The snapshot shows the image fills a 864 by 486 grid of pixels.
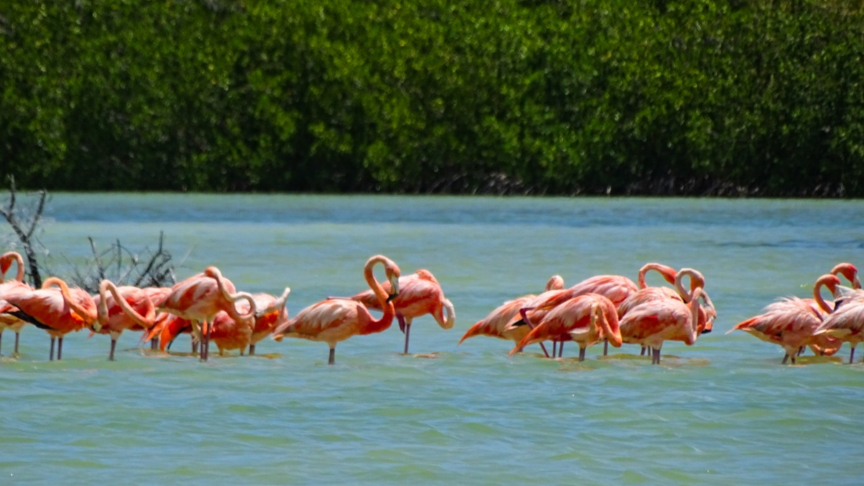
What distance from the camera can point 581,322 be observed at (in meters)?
9.97

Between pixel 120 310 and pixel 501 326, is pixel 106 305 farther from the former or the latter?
pixel 501 326

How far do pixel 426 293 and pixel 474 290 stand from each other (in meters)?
5.27

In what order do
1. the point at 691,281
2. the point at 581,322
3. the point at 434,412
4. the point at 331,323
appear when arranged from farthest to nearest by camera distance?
the point at 691,281 < the point at 331,323 < the point at 581,322 < the point at 434,412

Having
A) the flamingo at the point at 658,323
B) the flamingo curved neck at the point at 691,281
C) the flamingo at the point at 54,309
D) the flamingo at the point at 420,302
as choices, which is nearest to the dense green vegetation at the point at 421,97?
the flamingo curved neck at the point at 691,281

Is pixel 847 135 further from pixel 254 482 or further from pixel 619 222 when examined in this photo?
pixel 254 482

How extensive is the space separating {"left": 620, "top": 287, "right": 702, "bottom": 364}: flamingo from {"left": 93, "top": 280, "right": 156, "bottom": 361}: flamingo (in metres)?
2.90

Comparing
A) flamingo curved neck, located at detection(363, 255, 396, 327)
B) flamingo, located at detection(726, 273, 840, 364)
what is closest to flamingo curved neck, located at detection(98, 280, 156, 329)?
flamingo curved neck, located at detection(363, 255, 396, 327)

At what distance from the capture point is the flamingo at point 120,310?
9.89m

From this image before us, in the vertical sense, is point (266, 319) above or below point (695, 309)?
below

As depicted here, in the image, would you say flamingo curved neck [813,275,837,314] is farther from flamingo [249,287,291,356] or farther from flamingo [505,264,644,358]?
flamingo [249,287,291,356]

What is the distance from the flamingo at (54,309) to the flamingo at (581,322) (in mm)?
2658

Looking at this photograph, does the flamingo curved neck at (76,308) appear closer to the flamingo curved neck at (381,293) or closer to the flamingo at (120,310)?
the flamingo at (120,310)

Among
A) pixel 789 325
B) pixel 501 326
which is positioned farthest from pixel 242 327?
pixel 789 325

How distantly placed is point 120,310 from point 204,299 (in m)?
0.58
